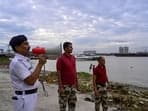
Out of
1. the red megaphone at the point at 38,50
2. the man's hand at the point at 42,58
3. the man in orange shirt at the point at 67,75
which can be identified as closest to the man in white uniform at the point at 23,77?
the man's hand at the point at 42,58

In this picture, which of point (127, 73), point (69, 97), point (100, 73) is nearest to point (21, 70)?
point (69, 97)

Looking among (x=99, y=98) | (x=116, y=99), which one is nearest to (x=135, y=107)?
(x=116, y=99)

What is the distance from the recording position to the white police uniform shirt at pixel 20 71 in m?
4.49

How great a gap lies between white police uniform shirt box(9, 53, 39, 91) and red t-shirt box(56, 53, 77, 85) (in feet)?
10.1

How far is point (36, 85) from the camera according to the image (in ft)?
15.3

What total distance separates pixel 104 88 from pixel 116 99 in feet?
19.8

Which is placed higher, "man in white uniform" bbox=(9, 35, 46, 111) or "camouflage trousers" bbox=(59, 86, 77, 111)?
"man in white uniform" bbox=(9, 35, 46, 111)

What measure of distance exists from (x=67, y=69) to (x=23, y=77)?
327 cm

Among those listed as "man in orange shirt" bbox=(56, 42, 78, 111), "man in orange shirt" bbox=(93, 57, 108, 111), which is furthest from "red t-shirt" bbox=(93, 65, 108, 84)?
"man in orange shirt" bbox=(56, 42, 78, 111)

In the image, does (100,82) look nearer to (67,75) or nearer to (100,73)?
(100,73)

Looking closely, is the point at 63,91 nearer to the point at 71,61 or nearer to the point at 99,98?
the point at 71,61

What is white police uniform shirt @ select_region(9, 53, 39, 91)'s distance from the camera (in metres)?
4.49

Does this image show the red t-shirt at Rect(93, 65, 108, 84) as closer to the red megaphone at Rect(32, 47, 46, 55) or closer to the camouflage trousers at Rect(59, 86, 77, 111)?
the camouflage trousers at Rect(59, 86, 77, 111)

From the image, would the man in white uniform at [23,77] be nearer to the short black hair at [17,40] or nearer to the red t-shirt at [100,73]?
the short black hair at [17,40]
